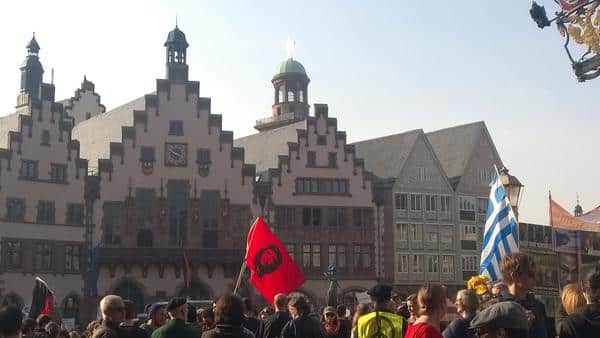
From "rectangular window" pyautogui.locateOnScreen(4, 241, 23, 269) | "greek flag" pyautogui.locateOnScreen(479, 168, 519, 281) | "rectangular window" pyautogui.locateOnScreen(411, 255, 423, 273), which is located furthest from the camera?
"rectangular window" pyautogui.locateOnScreen(411, 255, 423, 273)

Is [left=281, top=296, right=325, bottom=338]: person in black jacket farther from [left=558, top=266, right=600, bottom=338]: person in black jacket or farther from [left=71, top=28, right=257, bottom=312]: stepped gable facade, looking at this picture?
[left=71, top=28, right=257, bottom=312]: stepped gable facade

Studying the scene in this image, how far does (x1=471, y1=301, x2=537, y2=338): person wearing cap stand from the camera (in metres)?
5.88

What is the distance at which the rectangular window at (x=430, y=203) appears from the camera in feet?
203

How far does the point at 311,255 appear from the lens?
56.5 meters

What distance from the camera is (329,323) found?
14156 millimetres

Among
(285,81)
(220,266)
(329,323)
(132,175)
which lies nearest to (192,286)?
(220,266)

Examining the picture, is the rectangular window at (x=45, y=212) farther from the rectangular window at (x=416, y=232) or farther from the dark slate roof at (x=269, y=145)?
the rectangular window at (x=416, y=232)

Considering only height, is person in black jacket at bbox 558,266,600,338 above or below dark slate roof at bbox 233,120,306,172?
below

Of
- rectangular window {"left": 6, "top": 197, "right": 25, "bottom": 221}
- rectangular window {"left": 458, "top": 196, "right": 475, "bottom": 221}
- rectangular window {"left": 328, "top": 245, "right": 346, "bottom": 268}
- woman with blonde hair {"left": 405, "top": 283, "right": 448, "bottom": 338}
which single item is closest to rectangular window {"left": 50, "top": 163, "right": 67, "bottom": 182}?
rectangular window {"left": 6, "top": 197, "right": 25, "bottom": 221}

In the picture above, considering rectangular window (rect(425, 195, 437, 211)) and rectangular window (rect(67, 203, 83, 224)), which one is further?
rectangular window (rect(425, 195, 437, 211))

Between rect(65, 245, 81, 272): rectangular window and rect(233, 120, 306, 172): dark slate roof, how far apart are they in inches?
600

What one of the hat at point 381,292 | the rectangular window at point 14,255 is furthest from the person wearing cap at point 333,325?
the rectangular window at point 14,255

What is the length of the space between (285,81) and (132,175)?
29703mm

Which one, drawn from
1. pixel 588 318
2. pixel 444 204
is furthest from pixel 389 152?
pixel 588 318
